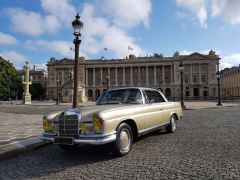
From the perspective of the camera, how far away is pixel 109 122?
6.70 meters

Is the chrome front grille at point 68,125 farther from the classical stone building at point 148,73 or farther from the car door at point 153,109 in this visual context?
the classical stone building at point 148,73

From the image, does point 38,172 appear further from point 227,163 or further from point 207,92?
point 207,92

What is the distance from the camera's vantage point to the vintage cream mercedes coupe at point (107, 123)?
21.7 feet

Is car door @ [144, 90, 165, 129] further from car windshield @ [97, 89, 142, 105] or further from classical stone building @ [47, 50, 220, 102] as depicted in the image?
classical stone building @ [47, 50, 220, 102]

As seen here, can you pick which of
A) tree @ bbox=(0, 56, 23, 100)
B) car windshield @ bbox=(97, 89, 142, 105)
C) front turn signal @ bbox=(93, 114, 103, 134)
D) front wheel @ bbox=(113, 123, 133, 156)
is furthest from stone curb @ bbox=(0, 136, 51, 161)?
tree @ bbox=(0, 56, 23, 100)

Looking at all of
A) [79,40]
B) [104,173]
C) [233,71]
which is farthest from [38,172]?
[233,71]

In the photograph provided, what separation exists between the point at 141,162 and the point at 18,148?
351cm

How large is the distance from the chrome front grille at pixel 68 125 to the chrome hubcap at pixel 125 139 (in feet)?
3.61

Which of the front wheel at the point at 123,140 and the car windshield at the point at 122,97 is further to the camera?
the car windshield at the point at 122,97

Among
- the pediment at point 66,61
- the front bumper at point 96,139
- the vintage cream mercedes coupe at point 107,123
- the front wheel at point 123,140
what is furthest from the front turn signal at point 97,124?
the pediment at point 66,61

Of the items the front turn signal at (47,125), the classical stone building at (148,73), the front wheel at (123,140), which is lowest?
the front wheel at (123,140)

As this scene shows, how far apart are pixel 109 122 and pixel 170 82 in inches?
4561

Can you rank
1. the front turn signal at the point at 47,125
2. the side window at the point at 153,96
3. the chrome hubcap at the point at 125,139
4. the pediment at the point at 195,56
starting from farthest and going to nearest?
the pediment at the point at 195,56 < the side window at the point at 153,96 < the front turn signal at the point at 47,125 < the chrome hubcap at the point at 125,139

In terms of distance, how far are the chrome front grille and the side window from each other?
3060mm
